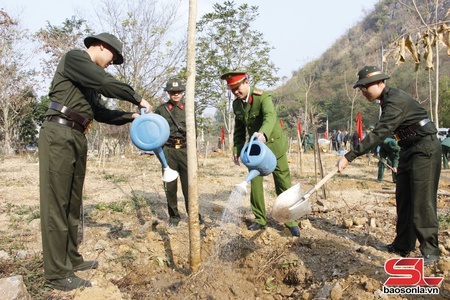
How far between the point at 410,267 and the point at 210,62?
69.4ft

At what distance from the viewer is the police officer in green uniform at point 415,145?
307 centimetres

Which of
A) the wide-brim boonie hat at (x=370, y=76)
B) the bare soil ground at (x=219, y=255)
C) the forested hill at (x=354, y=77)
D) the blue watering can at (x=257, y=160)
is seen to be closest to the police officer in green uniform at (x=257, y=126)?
the bare soil ground at (x=219, y=255)

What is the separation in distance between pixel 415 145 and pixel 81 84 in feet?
9.04

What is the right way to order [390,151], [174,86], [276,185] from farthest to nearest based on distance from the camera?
[390,151] < [174,86] < [276,185]

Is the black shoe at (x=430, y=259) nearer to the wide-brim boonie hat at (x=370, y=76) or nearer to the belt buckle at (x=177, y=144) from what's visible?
the wide-brim boonie hat at (x=370, y=76)

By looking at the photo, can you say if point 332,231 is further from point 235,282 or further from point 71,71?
point 71,71

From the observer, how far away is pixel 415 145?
3.21 metres

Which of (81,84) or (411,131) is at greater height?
(81,84)

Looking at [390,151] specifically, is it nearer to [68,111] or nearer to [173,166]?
[173,166]

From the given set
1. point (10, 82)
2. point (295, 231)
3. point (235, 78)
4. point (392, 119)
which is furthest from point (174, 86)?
point (10, 82)

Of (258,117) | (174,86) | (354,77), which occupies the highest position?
(354,77)

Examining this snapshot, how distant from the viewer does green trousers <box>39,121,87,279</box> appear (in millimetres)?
2631

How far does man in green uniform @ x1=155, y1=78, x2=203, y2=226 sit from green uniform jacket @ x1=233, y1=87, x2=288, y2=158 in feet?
2.30

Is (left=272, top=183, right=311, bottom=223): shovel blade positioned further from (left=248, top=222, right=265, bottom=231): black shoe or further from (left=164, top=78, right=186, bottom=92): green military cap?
(left=164, top=78, right=186, bottom=92): green military cap
